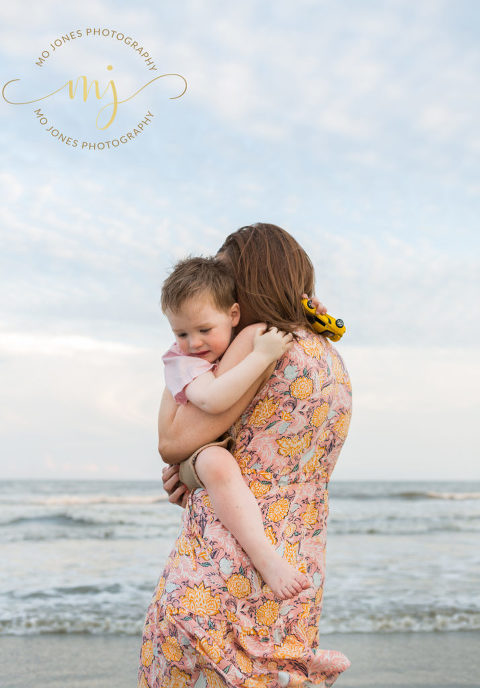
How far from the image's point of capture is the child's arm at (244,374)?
1.94m

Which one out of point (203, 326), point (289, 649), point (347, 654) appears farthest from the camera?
point (347, 654)

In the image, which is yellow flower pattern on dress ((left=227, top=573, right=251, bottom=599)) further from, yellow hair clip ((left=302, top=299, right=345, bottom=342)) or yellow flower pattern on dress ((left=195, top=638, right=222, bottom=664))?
yellow hair clip ((left=302, top=299, right=345, bottom=342))

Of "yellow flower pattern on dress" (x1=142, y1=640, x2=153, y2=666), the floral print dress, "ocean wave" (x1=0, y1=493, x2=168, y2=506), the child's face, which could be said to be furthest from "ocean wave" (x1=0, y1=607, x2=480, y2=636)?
"ocean wave" (x1=0, y1=493, x2=168, y2=506)

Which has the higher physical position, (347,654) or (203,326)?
(203,326)

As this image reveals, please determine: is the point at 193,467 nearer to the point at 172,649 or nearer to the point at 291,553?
the point at 291,553

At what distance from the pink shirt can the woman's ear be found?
5.4 inches

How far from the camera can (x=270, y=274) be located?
2.05 metres

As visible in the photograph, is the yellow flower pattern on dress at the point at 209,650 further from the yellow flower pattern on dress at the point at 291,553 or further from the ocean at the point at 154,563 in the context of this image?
the ocean at the point at 154,563

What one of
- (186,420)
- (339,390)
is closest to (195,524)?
(186,420)

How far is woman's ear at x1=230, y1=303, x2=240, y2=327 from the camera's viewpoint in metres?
2.14

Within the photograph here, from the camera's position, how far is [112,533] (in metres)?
12.4

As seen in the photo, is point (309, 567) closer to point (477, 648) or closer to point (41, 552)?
point (477, 648)

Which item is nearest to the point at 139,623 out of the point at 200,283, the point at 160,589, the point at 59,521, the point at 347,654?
the point at 347,654

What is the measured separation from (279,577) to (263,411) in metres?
0.44
